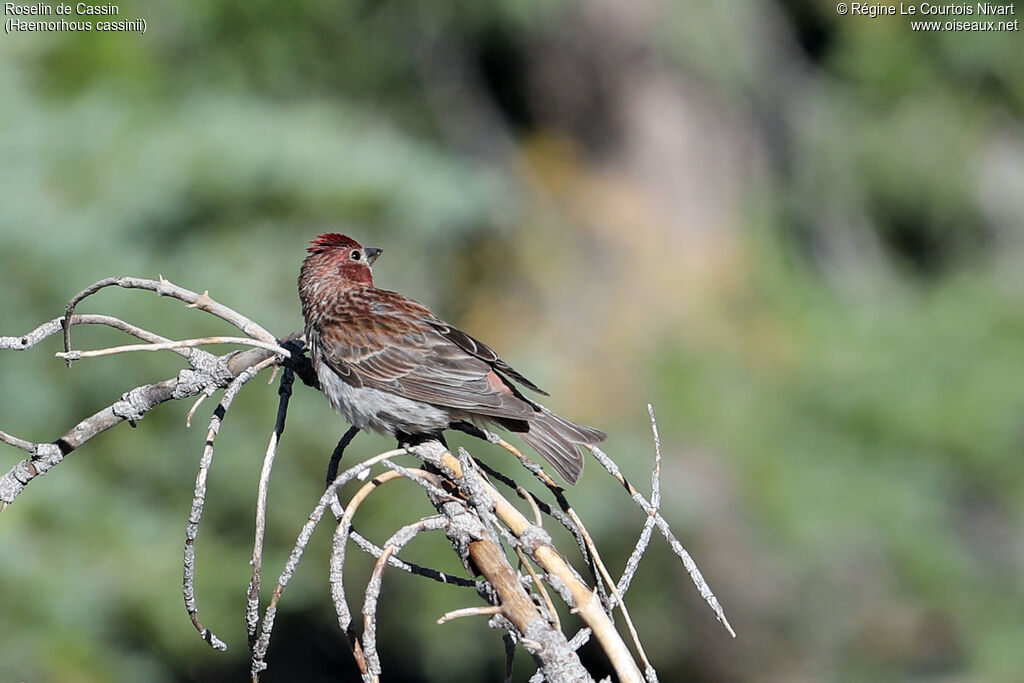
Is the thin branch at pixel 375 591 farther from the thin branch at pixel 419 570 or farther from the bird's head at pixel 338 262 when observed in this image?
the bird's head at pixel 338 262

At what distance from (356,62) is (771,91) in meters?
3.46

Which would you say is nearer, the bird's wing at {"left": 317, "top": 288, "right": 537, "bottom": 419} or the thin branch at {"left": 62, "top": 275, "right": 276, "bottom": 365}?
the thin branch at {"left": 62, "top": 275, "right": 276, "bottom": 365}

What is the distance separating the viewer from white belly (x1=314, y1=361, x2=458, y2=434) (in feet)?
9.34

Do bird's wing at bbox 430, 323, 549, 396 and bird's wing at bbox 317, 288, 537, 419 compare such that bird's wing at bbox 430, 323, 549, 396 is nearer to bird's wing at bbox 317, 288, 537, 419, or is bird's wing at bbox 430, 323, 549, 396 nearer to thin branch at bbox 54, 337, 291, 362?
bird's wing at bbox 317, 288, 537, 419

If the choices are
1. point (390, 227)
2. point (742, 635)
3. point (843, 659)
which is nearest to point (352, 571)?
point (390, 227)

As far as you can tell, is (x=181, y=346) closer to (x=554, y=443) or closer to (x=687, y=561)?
(x=687, y=561)

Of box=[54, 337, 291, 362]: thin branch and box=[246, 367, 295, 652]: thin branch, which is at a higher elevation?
box=[54, 337, 291, 362]: thin branch

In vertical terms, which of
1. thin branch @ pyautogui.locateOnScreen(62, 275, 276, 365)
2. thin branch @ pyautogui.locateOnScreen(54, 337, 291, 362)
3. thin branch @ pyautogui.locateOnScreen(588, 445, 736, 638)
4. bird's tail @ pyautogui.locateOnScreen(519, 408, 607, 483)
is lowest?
bird's tail @ pyautogui.locateOnScreen(519, 408, 607, 483)

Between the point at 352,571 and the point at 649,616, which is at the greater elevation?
the point at 352,571

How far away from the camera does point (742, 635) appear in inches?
296

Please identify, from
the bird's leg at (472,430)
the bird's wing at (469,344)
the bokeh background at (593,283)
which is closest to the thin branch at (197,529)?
the bird's leg at (472,430)

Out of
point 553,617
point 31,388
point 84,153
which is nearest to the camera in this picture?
point 553,617

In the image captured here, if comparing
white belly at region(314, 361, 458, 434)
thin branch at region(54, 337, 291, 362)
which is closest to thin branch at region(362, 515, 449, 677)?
thin branch at region(54, 337, 291, 362)

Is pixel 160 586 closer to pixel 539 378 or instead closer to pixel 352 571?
pixel 352 571
